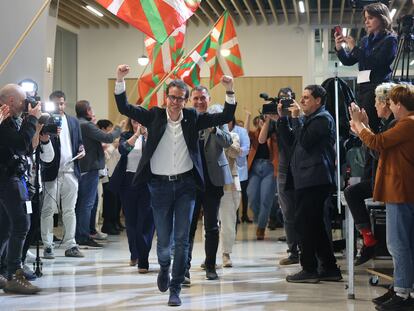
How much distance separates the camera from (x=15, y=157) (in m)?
5.23

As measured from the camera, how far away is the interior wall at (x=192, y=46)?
45.8 ft

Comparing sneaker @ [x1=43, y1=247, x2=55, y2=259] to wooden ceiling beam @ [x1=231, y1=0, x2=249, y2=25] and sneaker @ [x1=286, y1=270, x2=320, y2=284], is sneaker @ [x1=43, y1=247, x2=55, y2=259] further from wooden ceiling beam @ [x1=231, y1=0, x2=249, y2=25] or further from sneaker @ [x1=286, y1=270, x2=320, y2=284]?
wooden ceiling beam @ [x1=231, y1=0, x2=249, y2=25]

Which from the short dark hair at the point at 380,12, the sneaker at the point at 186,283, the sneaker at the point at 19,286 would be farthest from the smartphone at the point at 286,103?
the sneaker at the point at 19,286

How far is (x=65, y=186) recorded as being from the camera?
7512 millimetres

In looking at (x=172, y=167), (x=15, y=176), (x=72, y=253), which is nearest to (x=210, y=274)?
(x=172, y=167)

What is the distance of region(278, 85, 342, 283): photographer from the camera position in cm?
572

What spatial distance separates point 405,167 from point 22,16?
420 cm

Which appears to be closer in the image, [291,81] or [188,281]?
[188,281]

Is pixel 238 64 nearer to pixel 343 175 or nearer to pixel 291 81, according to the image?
pixel 343 175

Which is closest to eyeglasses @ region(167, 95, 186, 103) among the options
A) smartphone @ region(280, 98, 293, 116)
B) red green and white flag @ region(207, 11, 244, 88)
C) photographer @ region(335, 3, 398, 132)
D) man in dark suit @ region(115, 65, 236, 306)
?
man in dark suit @ region(115, 65, 236, 306)

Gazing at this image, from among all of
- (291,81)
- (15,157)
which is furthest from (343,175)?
(291,81)

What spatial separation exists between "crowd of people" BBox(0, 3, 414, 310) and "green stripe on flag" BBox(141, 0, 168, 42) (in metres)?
0.59

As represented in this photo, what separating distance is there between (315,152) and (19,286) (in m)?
2.56

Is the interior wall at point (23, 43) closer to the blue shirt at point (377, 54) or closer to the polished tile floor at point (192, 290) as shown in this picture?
the polished tile floor at point (192, 290)
